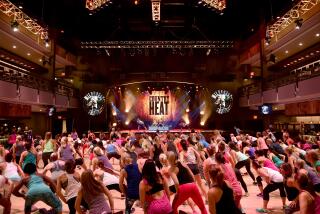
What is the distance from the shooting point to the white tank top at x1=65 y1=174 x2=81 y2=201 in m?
4.55

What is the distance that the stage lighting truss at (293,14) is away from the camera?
12672mm

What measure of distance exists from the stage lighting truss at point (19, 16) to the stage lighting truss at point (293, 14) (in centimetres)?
1263

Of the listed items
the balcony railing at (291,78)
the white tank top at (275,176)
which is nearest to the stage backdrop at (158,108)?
the balcony railing at (291,78)

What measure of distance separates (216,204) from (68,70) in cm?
2118

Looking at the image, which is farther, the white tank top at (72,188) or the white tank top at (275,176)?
the white tank top at (275,176)

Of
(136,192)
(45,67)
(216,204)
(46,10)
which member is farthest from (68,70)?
(216,204)

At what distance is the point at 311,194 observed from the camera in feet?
11.1

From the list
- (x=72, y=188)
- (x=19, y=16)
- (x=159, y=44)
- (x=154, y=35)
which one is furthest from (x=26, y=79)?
(x=72, y=188)

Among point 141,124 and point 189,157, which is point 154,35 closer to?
point 141,124

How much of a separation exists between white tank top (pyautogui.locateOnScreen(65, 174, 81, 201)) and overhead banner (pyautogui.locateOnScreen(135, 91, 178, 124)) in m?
21.5

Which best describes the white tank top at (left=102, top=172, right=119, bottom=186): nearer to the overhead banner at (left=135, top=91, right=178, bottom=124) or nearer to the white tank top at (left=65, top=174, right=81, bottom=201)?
the white tank top at (left=65, top=174, right=81, bottom=201)

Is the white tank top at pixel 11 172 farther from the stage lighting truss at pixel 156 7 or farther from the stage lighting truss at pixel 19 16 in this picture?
the stage lighting truss at pixel 156 7

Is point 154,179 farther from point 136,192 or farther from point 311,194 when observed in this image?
point 311,194

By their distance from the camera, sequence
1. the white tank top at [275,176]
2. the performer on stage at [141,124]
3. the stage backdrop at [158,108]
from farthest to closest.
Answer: the stage backdrop at [158,108]
the performer on stage at [141,124]
the white tank top at [275,176]
